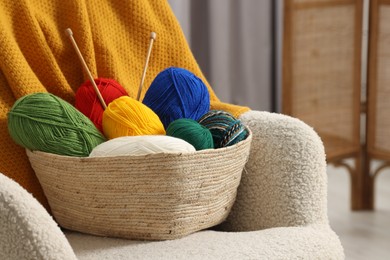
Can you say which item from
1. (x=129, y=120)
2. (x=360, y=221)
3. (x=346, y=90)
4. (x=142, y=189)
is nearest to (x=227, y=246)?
(x=142, y=189)

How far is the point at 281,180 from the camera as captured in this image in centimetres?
120

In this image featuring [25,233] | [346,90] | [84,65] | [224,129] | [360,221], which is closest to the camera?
[25,233]

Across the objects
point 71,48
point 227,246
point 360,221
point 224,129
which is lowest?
point 360,221

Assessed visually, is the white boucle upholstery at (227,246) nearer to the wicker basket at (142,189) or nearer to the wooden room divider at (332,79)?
the wicker basket at (142,189)

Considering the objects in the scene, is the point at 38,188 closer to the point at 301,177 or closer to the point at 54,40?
the point at 54,40

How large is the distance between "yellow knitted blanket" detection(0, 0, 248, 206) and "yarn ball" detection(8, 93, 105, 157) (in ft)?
0.31

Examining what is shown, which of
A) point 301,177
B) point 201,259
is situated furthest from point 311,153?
point 201,259

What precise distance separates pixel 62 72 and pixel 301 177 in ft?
1.47

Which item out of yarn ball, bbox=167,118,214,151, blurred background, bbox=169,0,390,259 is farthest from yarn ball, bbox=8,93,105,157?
blurred background, bbox=169,0,390,259

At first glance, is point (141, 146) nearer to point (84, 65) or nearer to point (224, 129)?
point (224, 129)

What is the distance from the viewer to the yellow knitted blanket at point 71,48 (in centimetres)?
122

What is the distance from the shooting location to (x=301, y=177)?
3.92ft

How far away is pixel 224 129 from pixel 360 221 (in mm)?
1353

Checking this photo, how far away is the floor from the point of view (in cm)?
211
